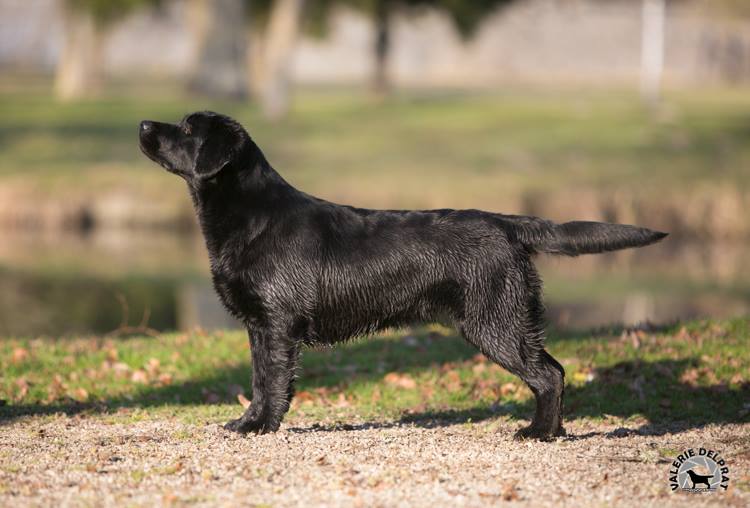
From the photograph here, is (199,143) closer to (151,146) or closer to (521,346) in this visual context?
(151,146)

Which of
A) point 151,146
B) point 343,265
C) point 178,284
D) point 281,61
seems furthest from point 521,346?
point 281,61

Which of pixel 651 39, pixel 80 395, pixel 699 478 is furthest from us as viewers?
pixel 651 39

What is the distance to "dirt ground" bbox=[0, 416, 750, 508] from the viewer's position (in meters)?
6.48

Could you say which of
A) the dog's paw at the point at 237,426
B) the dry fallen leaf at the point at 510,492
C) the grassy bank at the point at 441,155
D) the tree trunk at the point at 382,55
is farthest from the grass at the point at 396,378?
the tree trunk at the point at 382,55

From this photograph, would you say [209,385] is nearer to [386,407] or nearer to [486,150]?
[386,407]

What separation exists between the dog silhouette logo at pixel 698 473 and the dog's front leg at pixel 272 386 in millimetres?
2628

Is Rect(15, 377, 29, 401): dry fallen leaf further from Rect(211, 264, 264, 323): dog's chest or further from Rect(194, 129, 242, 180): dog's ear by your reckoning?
Rect(194, 129, 242, 180): dog's ear

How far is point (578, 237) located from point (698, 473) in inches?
75.2

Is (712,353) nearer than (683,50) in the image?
Yes

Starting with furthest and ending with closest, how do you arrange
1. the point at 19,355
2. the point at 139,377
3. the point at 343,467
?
the point at 19,355 → the point at 139,377 → the point at 343,467

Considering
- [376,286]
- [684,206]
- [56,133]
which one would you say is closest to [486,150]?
[684,206]

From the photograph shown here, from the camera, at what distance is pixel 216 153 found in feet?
26.7

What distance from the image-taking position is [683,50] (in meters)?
60.5

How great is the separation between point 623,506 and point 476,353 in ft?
16.3
